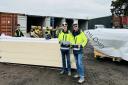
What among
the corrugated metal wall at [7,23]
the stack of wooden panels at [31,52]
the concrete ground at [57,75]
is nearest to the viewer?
the concrete ground at [57,75]

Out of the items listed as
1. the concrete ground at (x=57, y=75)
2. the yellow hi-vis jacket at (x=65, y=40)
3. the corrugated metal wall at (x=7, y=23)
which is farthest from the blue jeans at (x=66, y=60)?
the corrugated metal wall at (x=7, y=23)

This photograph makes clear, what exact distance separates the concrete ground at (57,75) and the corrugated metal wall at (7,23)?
635 inches

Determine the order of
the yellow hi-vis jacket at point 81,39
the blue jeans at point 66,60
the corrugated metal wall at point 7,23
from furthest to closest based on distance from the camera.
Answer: the corrugated metal wall at point 7,23 < the blue jeans at point 66,60 < the yellow hi-vis jacket at point 81,39

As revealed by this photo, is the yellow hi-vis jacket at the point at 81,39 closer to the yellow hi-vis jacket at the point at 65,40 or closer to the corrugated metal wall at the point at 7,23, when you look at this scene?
the yellow hi-vis jacket at the point at 65,40

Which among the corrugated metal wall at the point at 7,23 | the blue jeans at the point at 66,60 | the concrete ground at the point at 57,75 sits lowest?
the concrete ground at the point at 57,75

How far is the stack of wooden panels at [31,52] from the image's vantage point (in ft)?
42.0

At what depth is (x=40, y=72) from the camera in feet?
40.0

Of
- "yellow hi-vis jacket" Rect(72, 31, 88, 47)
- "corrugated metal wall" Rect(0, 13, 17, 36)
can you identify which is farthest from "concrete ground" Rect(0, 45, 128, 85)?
"corrugated metal wall" Rect(0, 13, 17, 36)

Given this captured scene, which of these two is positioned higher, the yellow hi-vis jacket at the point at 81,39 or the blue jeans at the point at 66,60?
the yellow hi-vis jacket at the point at 81,39

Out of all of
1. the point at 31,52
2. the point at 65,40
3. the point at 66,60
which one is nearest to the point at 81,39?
the point at 65,40

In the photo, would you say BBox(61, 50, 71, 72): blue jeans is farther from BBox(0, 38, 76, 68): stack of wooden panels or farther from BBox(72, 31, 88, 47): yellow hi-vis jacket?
BBox(72, 31, 88, 47): yellow hi-vis jacket

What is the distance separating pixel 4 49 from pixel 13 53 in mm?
541

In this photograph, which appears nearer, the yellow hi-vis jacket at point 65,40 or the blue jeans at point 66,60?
the yellow hi-vis jacket at point 65,40

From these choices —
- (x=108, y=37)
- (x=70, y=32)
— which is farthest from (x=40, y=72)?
(x=108, y=37)
